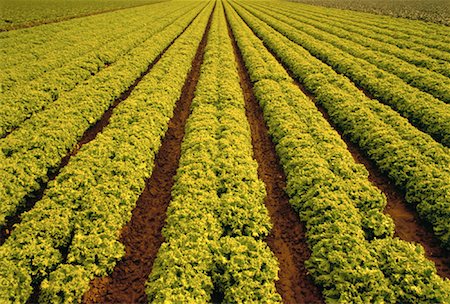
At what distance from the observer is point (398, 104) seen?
16.0 metres

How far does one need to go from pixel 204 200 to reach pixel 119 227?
2.61 meters

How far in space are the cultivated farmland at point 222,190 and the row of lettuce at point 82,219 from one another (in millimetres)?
44

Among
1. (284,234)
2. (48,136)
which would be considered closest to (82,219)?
(48,136)

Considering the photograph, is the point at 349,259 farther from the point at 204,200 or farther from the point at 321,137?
the point at 321,137

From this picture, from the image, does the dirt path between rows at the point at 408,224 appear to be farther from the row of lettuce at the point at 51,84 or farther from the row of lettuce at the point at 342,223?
the row of lettuce at the point at 51,84

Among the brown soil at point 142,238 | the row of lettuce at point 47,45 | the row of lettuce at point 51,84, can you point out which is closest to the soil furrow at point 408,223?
the brown soil at point 142,238

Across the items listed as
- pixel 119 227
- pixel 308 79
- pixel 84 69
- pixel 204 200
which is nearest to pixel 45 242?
pixel 119 227

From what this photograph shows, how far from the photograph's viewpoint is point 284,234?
9438 mm

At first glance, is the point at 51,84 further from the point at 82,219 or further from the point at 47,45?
the point at 82,219

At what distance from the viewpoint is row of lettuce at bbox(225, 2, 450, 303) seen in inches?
272

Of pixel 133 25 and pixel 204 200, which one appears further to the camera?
pixel 133 25

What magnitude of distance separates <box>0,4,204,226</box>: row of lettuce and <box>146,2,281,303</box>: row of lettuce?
4955 millimetres

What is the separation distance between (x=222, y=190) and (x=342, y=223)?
3.82 metres

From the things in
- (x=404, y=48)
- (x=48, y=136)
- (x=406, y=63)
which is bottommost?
(x=48, y=136)
